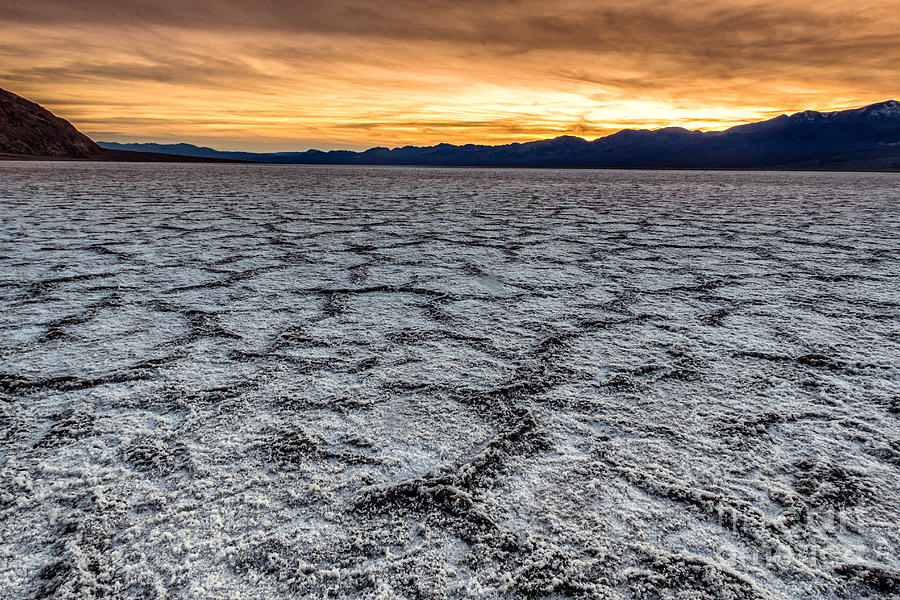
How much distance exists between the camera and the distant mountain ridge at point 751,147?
217 feet

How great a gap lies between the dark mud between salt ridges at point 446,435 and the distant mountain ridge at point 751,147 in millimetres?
68084

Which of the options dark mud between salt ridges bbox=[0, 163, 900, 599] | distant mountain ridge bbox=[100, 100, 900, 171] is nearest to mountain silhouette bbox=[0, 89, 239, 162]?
dark mud between salt ridges bbox=[0, 163, 900, 599]

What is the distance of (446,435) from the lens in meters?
0.83

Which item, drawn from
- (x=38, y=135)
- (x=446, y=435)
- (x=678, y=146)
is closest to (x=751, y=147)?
(x=678, y=146)

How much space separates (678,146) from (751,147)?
770 inches

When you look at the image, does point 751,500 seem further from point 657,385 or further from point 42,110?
point 42,110

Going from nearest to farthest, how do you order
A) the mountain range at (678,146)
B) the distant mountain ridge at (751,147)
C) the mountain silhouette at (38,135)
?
the mountain silhouette at (38,135), the mountain range at (678,146), the distant mountain ridge at (751,147)

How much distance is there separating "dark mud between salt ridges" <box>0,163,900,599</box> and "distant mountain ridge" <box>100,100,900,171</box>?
6808cm

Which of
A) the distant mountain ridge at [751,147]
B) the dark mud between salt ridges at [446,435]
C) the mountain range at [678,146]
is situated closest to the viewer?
the dark mud between salt ridges at [446,435]

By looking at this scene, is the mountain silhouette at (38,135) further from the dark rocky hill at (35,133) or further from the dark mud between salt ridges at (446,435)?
the dark mud between salt ridges at (446,435)

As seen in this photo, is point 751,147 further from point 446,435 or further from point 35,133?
point 446,435

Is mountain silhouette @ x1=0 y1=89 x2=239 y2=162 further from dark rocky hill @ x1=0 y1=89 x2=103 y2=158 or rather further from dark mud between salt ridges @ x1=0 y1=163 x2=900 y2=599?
dark mud between salt ridges @ x1=0 y1=163 x2=900 y2=599

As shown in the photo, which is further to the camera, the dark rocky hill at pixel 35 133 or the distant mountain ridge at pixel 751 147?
the distant mountain ridge at pixel 751 147

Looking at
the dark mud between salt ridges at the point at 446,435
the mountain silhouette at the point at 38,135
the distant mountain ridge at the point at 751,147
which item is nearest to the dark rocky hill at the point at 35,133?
the mountain silhouette at the point at 38,135
